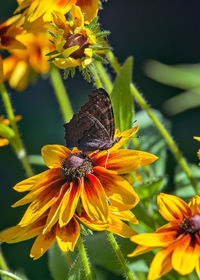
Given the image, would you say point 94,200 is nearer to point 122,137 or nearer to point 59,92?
point 122,137

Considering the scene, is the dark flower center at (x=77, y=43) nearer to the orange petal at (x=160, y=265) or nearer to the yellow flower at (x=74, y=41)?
the yellow flower at (x=74, y=41)

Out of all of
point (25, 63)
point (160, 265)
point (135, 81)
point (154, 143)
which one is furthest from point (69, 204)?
point (135, 81)

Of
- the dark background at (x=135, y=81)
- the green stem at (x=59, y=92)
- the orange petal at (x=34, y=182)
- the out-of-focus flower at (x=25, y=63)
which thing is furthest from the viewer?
the dark background at (x=135, y=81)

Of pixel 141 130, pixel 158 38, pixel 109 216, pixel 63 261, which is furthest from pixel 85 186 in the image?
pixel 158 38

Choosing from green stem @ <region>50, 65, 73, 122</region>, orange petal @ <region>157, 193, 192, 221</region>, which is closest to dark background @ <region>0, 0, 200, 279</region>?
green stem @ <region>50, 65, 73, 122</region>

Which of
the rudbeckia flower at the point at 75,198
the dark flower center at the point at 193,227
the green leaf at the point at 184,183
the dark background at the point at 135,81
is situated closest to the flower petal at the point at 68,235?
the rudbeckia flower at the point at 75,198

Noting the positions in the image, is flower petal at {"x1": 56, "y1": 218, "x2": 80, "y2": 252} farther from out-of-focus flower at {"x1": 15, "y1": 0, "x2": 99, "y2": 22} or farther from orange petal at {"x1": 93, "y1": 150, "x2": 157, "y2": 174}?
out-of-focus flower at {"x1": 15, "y1": 0, "x2": 99, "y2": 22}
